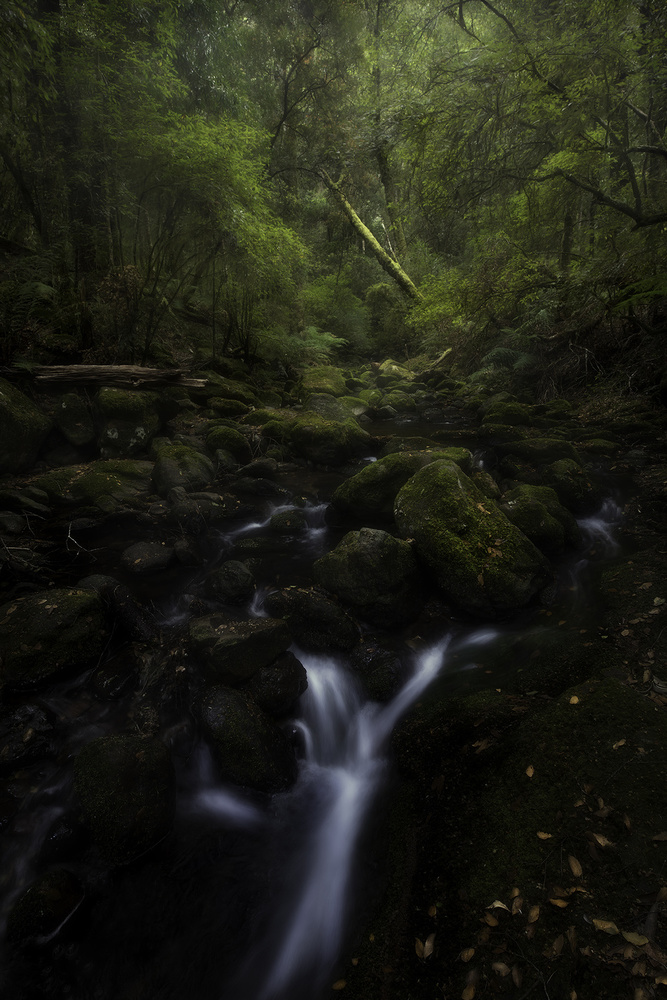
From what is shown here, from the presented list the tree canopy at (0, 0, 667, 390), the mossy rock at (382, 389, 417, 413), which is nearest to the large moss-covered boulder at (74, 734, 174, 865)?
the tree canopy at (0, 0, 667, 390)

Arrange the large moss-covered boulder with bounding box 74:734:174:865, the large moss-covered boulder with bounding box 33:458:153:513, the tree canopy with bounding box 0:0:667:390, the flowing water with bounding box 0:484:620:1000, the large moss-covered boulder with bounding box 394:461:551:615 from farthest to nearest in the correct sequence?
1. the large moss-covered boulder with bounding box 33:458:153:513
2. the tree canopy with bounding box 0:0:667:390
3. the large moss-covered boulder with bounding box 394:461:551:615
4. the large moss-covered boulder with bounding box 74:734:174:865
5. the flowing water with bounding box 0:484:620:1000

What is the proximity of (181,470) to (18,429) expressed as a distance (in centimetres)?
269

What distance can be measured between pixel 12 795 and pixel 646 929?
4.08 meters

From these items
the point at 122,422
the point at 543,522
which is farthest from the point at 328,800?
the point at 122,422

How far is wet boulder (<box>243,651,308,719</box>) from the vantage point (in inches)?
152

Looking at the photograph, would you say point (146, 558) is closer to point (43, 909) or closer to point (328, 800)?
point (43, 909)

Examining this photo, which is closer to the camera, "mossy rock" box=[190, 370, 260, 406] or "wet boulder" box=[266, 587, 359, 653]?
"wet boulder" box=[266, 587, 359, 653]

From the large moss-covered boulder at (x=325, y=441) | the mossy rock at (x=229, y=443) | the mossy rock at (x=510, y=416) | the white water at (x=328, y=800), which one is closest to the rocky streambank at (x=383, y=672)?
the white water at (x=328, y=800)

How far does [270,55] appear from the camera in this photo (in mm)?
16578

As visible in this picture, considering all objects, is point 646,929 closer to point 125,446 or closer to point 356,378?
point 125,446

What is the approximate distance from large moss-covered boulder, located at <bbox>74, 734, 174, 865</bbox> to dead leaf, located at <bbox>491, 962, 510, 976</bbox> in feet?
7.86

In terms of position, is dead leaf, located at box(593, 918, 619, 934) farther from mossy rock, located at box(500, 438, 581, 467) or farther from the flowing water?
mossy rock, located at box(500, 438, 581, 467)

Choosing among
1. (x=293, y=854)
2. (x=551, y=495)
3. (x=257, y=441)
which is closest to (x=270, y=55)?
(x=257, y=441)

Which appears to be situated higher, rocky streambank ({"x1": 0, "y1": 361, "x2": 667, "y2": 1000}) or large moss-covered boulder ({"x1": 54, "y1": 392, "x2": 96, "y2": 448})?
large moss-covered boulder ({"x1": 54, "y1": 392, "x2": 96, "y2": 448})
